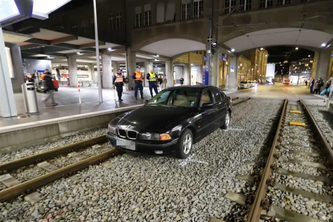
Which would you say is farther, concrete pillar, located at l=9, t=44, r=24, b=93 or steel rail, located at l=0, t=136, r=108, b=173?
concrete pillar, located at l=9, t=44, r=24, b=93

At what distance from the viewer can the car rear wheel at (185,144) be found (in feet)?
12.5

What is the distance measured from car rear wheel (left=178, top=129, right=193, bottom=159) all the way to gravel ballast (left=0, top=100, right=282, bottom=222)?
0.16 m

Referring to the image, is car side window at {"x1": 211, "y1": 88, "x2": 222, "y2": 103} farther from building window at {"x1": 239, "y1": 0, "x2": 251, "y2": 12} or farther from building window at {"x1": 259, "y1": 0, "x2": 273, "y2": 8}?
building window at {"x1": 259, "y1": 0, "x2": 273, "y2": 8}

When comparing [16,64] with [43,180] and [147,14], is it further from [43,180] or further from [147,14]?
[43,180]

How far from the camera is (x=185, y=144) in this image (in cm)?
401

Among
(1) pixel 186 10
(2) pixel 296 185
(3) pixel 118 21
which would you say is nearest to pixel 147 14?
(3) pixel 118 21

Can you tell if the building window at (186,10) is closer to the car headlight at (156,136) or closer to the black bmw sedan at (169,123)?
the black bmw sedan at (169,123)

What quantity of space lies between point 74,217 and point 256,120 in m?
7.35

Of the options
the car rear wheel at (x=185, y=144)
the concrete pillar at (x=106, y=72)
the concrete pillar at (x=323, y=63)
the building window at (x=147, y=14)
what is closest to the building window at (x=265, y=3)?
the building window at (x=147, y=14)

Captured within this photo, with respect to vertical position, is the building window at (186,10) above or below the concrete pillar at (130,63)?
above

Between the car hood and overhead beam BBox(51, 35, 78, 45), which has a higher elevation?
overhead beam BBox(51, 35, 78, 45)

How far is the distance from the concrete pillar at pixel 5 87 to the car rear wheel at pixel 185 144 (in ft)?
21.2

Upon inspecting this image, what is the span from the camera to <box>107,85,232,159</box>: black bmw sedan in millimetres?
3588

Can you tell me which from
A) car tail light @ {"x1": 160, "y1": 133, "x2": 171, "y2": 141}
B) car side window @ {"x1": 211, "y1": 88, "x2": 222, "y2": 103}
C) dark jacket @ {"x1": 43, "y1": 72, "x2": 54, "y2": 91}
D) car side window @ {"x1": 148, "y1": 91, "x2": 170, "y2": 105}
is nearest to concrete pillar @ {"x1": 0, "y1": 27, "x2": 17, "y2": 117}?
dark jacket @ {"x1": 43, "y1": 72, "x2": 54, "y2": 91}
